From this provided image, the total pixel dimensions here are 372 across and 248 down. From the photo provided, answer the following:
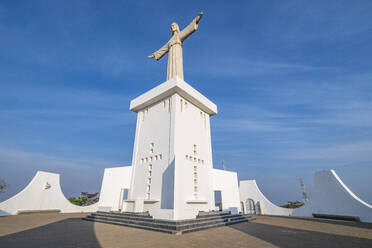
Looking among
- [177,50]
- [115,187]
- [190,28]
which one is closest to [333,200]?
[177,50]

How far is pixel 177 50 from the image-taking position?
47.0 ft

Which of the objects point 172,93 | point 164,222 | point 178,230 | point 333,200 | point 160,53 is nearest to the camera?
point 178,230

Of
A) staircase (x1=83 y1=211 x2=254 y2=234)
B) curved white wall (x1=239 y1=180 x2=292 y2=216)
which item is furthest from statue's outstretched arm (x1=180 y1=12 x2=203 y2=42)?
curved white wall (x1=239 y1=180 x2=292 y2=216)

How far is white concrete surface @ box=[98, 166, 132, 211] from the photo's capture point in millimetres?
14525

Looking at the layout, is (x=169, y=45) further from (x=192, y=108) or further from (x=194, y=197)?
(x=194, y=197)

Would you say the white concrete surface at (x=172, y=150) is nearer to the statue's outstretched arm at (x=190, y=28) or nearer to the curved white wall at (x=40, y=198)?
the statue's outstretched arm at (x=190, y=28)

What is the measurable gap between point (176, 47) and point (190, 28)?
72.1 inches

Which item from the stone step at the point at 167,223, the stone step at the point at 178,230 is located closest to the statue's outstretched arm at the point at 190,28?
the stone step at the point at 167,223

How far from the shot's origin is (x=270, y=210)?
45.4 ft

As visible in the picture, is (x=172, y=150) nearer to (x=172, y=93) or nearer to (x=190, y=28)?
(x=172, y=93)

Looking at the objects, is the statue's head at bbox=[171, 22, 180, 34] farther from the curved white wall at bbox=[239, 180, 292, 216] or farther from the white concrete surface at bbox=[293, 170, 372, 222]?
the white concrete surface at bbox=[293, 170, 372, 222]

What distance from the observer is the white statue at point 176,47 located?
44.0 ft

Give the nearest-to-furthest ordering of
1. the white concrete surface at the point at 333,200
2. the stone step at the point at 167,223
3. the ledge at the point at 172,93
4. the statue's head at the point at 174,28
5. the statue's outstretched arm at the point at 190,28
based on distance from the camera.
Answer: the stone step at the point at 167,223 → the white concrete surface at the point at 333,200 → the ledge at the point at 172,93 → the statue's outstretched arm at the point at 190,28 → the statue's head at the point at 174,28

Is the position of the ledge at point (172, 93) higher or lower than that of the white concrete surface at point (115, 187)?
higher
